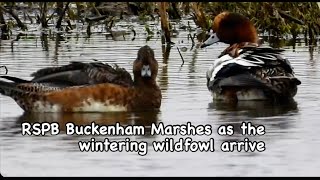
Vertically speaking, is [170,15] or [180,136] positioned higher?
[180,136]

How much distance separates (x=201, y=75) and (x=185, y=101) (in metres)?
2.01

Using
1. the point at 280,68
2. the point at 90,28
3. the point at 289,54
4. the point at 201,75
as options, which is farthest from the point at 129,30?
the point at 280,68

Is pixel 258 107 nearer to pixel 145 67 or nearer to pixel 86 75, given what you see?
pixel 145 67

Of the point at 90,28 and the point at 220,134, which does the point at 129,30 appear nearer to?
the point at 90,28

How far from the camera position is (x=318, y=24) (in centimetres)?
1734

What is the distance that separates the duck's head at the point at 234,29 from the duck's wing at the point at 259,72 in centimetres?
93

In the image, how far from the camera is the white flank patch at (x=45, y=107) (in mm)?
10219

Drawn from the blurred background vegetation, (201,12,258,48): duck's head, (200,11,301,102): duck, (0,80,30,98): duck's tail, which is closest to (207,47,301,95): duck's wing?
(200,11,301,102): duck

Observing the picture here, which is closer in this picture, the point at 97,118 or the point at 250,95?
the point at 97,118

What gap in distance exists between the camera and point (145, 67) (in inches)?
408

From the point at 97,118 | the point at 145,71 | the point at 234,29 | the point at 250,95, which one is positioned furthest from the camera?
the point at 234,29

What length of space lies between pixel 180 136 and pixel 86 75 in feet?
5.93

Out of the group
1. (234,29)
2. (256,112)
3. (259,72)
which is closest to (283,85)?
(259,72)

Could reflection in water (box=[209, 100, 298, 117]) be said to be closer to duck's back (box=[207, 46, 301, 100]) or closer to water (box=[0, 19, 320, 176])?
water (box=[0, 19, 320, 176])
